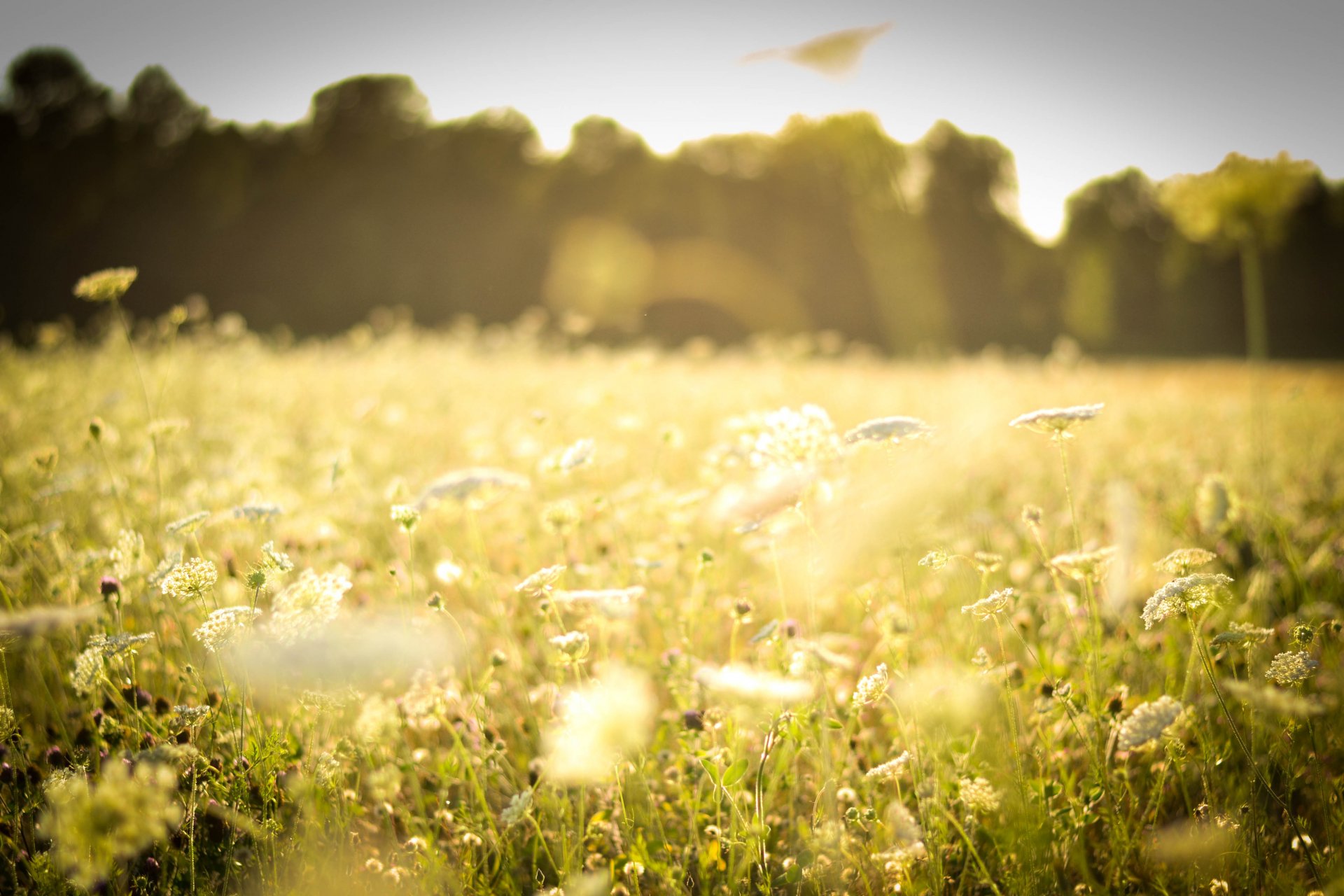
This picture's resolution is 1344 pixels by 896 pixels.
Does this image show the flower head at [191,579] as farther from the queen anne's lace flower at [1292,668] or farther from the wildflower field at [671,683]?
the queen anne's lace flower at [1292,668]

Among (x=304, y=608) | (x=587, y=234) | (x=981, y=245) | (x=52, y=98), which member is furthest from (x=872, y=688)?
Answer: (x=981, y=245)

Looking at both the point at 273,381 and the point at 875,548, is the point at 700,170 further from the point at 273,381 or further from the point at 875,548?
the point at 875,548

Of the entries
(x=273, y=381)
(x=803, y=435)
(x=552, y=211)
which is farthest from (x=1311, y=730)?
(x=552, y=211)

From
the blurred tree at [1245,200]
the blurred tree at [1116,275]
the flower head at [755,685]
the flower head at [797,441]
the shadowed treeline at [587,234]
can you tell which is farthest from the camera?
the blurred tree at [1116,275]

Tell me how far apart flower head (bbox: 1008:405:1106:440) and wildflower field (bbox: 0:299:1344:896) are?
2 cm

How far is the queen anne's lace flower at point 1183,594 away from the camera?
1.23 m

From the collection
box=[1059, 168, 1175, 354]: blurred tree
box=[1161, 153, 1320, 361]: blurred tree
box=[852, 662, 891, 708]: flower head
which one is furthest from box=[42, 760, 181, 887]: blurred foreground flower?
box=[1059, 168, 1175, 354]: blurred tree

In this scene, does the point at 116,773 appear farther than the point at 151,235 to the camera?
No

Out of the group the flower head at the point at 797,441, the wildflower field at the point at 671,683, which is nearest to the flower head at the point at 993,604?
the wildflower field at the point at 671,683

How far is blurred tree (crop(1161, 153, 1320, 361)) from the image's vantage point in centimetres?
356

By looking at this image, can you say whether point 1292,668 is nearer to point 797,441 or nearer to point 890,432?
point 890,432

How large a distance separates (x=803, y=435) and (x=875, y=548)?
1567 mm

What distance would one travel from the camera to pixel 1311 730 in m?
1.67

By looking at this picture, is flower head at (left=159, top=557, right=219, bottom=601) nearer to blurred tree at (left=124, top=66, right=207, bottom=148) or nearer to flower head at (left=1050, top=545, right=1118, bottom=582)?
flower head at (left=1050, top=545, right=1118, bottom=582)
